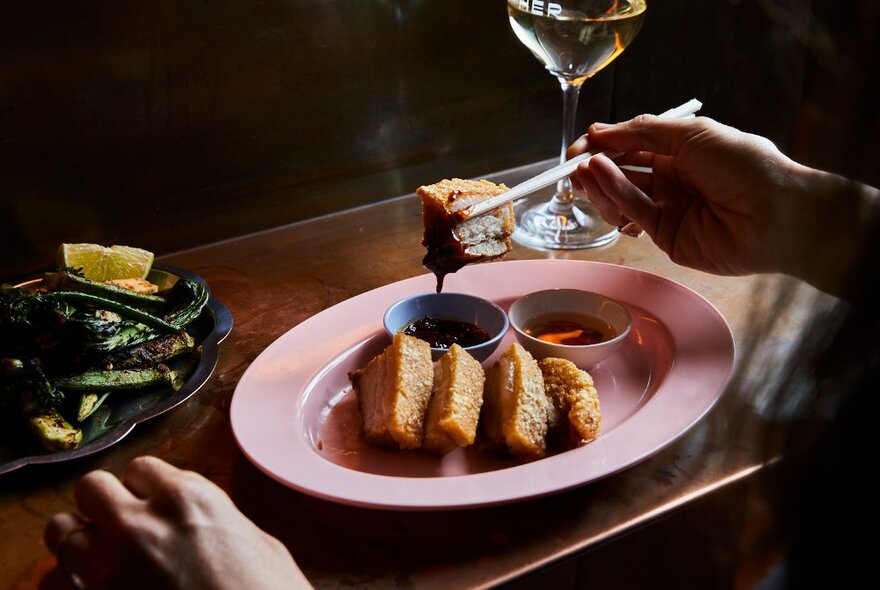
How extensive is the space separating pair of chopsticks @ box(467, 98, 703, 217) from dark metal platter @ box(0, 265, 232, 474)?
470mm

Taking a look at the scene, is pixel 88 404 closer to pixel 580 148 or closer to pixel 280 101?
pixel 280 101

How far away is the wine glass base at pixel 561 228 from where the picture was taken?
188cm

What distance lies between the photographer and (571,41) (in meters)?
1.70

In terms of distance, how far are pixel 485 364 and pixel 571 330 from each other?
17cm

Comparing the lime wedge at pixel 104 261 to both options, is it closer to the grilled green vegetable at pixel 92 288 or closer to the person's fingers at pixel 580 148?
the grilled green vegetable at pixel 92 288

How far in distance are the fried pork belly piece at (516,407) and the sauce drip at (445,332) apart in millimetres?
136

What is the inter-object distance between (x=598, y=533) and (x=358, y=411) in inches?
16.4

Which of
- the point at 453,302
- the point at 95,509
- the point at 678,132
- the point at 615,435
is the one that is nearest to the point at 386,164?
the point at 453,302

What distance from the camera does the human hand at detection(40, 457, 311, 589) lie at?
30.2 inches

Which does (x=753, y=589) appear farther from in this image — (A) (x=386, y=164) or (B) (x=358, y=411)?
(A) (x=386, y=164)

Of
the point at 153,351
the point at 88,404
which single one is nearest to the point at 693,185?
the point at 153,351

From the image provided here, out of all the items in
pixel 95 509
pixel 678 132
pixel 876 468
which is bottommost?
pixel 95 509

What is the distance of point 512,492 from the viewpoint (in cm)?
105

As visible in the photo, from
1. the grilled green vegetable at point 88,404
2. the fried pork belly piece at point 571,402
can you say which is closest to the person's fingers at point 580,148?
the fried pork belly piece at point 571,402
